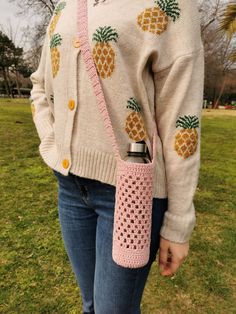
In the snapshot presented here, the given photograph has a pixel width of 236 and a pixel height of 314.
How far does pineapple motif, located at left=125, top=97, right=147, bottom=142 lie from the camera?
41.9 inches

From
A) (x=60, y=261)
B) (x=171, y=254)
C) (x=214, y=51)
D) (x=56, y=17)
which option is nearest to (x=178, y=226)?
(x=171, y=254)

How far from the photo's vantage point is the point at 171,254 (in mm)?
1140

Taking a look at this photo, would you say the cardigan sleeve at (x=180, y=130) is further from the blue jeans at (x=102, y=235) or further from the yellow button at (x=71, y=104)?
the yellow button at (x=71, y=104)

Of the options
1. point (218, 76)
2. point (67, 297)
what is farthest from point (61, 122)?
point (218, 76)

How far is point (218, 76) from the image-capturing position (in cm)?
3712

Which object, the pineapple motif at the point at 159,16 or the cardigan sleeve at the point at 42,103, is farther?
the cardigan sleeve at the point at 42,103

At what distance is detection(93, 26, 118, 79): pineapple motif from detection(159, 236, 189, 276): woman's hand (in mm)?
577

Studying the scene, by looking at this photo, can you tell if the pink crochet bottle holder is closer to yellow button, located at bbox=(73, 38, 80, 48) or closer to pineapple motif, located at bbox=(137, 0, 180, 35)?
yellow button, located at bbox=(73, 38, 80, 48)

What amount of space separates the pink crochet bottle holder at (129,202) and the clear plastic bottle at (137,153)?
0.02 metres

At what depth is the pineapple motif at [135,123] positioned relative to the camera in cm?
107

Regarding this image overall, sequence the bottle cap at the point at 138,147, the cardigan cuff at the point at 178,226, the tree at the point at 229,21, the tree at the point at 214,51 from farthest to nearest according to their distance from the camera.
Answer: the tree at the point at 214,51, the tree at the point at 229,21, the cardigan cuff at the point at 178,226, the bottle cap at the point at 138,147

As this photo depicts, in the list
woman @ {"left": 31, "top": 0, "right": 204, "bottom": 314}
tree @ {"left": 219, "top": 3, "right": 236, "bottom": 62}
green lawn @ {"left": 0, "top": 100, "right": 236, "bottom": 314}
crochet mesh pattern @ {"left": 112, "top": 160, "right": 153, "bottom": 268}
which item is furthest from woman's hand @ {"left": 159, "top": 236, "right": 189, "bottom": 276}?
tree @ {"left": 219, "top": 3, "right": 236, "bottom": 62}

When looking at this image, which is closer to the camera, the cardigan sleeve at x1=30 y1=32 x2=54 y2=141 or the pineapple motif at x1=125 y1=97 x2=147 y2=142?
the pineapple motif at x1=125 y1=97 x2=147 y2=142

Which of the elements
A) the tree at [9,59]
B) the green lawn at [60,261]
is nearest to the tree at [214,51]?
the green lawn at [60,261]
